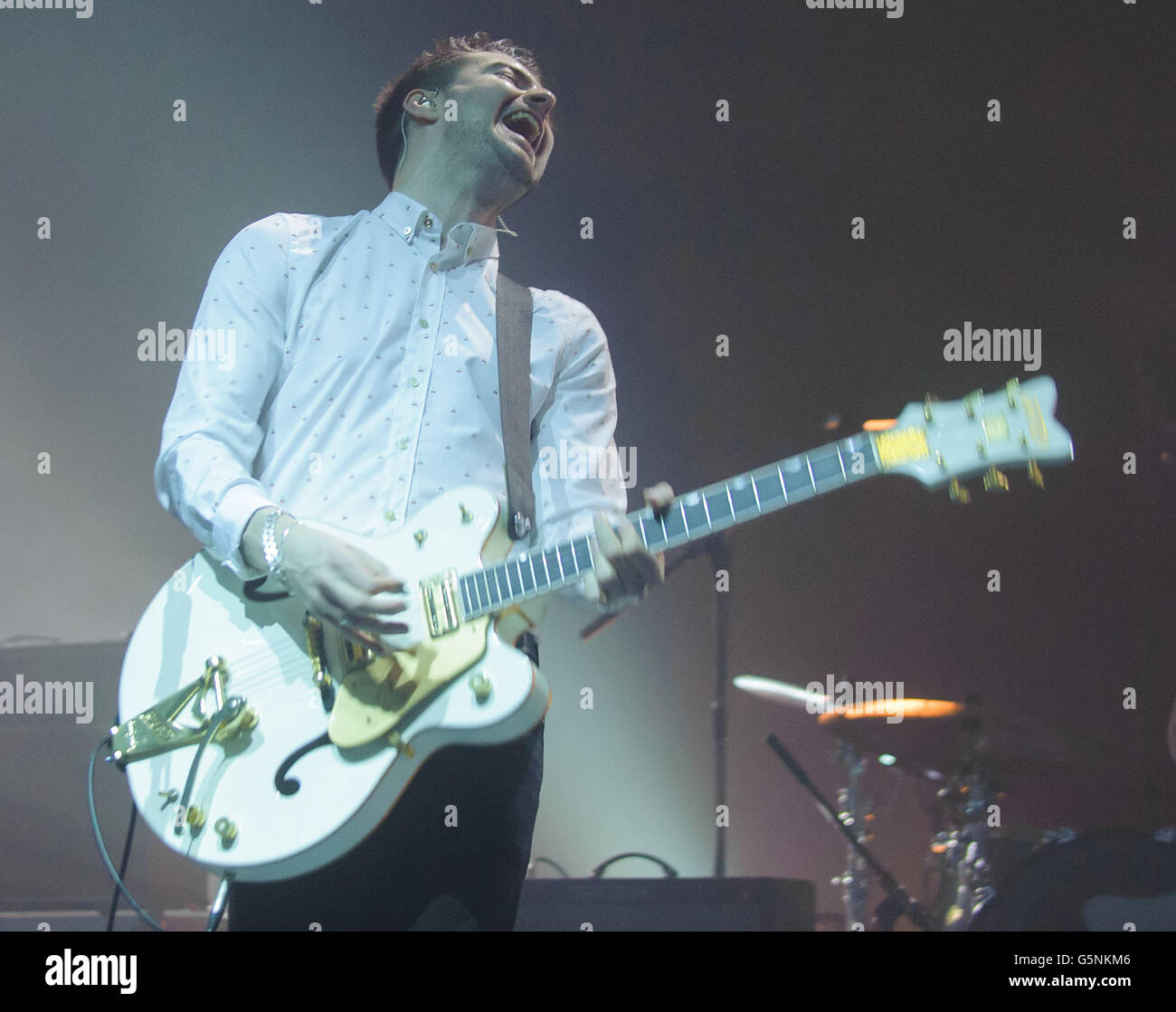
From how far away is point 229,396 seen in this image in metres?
1.83

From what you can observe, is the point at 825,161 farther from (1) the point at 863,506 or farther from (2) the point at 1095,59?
(1) the point at 863,506

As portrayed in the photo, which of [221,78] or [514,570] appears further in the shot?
[221,78]

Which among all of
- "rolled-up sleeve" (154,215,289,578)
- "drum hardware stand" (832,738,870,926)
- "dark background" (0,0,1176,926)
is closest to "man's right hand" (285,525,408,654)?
"rolled-up sleeve" (154,215,289,578)

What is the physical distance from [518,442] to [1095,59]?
229cm

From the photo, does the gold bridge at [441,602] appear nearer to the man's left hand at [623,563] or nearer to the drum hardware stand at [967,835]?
the man's left hand at [623,563]

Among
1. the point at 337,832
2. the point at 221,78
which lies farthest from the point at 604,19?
the point at 337,832

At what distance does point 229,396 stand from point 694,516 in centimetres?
77

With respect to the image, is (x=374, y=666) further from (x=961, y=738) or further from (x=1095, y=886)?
Result: (x=961, y=738)

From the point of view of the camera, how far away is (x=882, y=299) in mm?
3471

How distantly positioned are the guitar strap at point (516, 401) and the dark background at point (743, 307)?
131cm

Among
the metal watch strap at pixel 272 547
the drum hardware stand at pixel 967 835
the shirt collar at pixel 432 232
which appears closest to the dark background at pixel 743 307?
the drum hardware stand at pixel 967 835

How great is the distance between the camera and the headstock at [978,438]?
1.58 m

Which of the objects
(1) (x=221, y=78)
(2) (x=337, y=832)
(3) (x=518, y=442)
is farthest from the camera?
(1) (x=221, y=78)

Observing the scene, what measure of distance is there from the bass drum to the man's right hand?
4.70 feet
